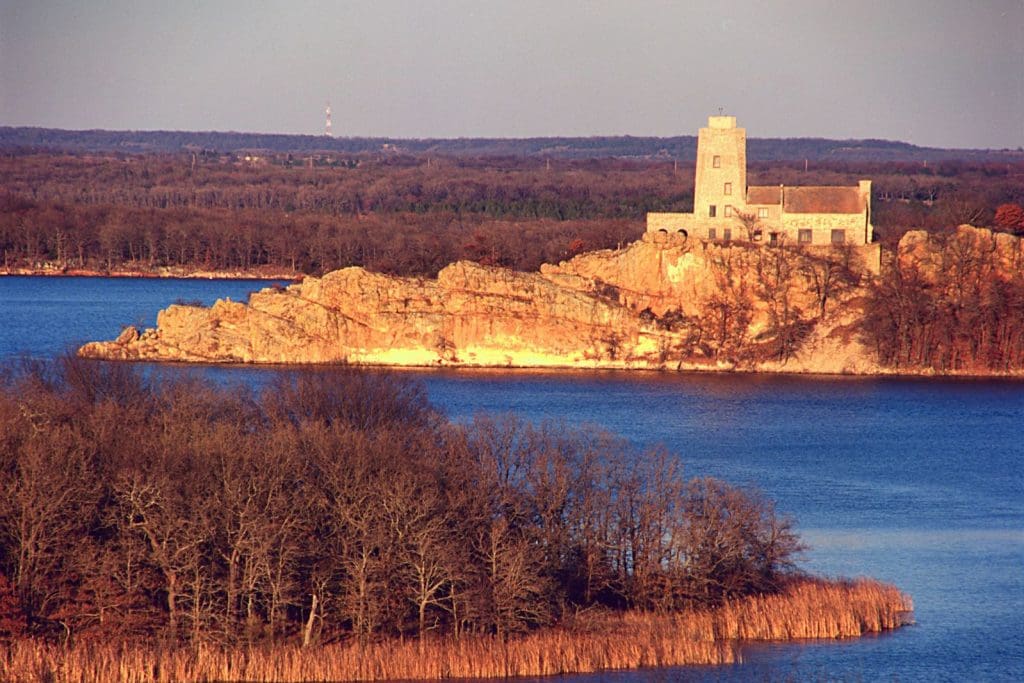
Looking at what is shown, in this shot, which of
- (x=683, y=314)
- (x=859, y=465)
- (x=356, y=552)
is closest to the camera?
(x=356, y=552)

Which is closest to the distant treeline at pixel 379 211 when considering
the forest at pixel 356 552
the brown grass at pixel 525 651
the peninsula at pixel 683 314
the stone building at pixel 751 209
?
the stone building at pixel 751 209

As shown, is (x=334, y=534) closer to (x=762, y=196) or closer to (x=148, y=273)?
(x=762, y=196)

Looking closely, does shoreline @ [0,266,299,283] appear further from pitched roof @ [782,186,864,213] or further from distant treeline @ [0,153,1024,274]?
pitched roof @ [782,186,864,213]

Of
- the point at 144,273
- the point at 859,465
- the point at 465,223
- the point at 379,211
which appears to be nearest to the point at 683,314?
the point at 859,465

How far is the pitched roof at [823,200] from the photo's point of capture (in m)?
66.4

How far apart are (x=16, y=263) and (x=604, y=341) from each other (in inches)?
2590

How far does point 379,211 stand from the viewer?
159 m

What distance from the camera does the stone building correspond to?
65.9 metres

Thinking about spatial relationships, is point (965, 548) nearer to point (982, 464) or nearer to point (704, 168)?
point (982, 464)

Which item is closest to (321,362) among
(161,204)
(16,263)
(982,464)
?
(982,464)

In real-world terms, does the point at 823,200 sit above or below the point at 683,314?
above

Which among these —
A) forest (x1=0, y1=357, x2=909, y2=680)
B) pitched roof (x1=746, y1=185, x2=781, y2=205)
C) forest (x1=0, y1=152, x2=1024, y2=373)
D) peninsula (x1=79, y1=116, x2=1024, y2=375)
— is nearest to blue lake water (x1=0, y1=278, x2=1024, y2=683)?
forest (x1=0, y1=357, x2=909, y2=680)

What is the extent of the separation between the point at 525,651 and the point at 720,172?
143 ft

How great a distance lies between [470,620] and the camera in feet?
86.7
